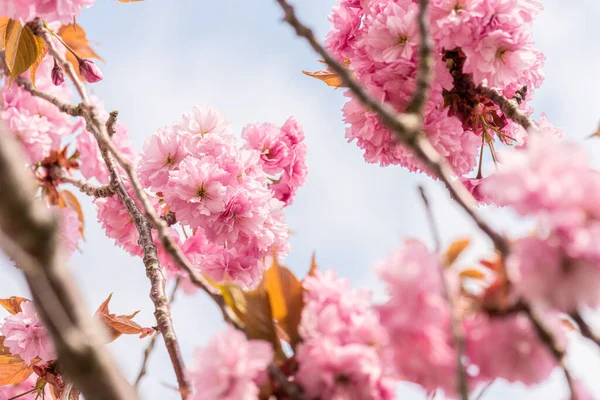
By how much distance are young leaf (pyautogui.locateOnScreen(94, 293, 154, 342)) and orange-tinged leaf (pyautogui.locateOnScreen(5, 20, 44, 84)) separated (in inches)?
26.9

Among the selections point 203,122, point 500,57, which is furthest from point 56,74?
point 500,57

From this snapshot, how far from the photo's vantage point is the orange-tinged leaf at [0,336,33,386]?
1698 millimetres

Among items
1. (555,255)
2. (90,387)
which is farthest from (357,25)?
(90,387)

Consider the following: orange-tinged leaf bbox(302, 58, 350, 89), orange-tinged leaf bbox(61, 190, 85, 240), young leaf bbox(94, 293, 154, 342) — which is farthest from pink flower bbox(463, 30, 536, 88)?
orange-tinged leaf bbox(61, 190, 85, 240)

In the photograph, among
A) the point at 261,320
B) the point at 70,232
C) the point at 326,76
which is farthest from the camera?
the point at 70,232

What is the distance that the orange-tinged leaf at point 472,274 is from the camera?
633 millimetres

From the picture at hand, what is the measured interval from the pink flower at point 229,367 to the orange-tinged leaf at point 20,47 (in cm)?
129

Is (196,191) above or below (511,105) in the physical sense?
below

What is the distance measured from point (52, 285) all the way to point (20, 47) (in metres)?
1.38

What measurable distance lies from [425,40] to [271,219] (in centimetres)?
122

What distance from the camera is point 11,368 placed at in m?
1.71

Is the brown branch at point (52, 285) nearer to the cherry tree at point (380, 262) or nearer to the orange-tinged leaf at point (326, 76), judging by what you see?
the cherry tree at point (380, 262)

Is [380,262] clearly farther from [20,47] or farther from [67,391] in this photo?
[20,47]

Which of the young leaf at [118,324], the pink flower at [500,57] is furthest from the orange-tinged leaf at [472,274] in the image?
the young leaf at [118,324]
